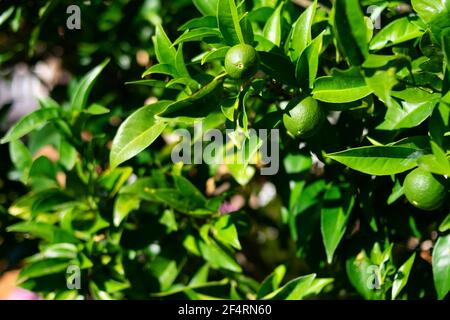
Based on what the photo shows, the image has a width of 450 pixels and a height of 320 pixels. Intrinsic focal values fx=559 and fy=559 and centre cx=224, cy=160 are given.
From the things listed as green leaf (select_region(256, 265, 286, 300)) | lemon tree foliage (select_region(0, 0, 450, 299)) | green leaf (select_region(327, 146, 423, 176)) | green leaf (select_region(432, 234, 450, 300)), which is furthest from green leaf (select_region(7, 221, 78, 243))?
green leaf (select_region(432, 234, 450, 300))

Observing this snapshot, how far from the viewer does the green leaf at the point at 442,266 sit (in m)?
1.03

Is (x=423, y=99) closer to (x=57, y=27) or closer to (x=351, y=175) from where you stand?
(x=351, y=175)

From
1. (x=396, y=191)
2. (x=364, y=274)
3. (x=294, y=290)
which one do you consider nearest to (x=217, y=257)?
(x=294, y=290)

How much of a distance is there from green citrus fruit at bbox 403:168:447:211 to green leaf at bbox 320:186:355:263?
23 centimetres

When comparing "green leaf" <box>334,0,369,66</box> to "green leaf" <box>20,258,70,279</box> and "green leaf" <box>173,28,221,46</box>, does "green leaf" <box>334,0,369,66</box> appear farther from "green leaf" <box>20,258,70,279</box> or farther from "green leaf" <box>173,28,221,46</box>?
"green leaf" <box>20,258,70,279</box>

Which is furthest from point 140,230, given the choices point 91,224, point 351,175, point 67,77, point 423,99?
point 67,77

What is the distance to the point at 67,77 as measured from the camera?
2.10 m

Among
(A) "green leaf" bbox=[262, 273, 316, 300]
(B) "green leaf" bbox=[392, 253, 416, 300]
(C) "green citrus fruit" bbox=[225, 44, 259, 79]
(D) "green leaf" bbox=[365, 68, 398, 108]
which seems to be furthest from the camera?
(A) "green leaf" bbox=[262, 273, 316, 300]

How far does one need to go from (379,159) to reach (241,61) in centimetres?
28

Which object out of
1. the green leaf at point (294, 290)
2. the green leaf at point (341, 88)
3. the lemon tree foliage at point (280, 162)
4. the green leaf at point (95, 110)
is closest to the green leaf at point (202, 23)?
the lemon tree foliage at point (280, 162)

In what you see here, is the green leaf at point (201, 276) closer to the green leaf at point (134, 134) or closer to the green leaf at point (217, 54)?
the green leaf at point (134, 134)

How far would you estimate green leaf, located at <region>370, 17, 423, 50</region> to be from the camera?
1.02m

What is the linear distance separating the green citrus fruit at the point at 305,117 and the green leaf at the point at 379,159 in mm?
57

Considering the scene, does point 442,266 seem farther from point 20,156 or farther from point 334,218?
point 20,156
